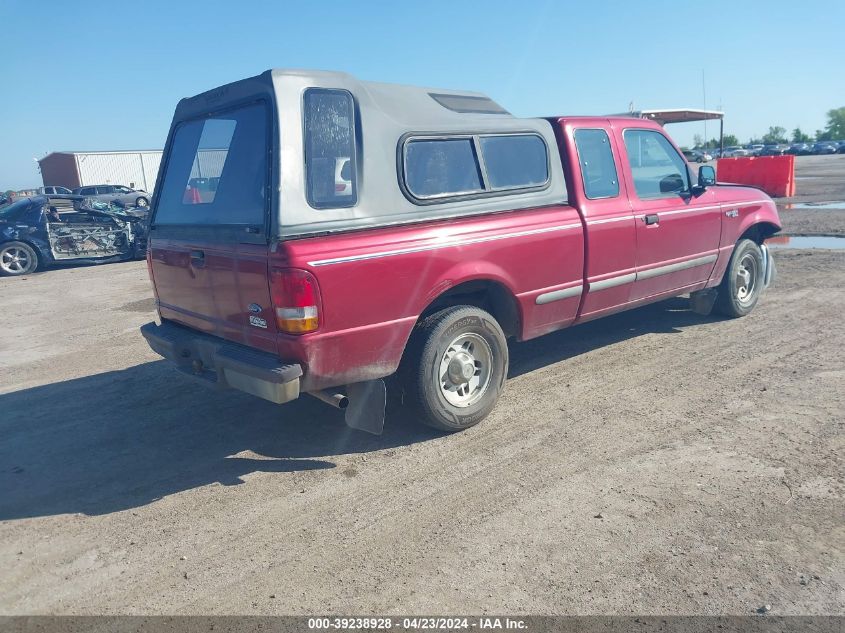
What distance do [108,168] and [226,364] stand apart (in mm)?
51916

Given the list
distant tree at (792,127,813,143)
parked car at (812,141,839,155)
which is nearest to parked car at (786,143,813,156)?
parked car at (812,141,839,155)

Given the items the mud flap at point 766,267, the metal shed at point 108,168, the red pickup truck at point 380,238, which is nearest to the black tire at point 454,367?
the red pickup truck at point 380,238

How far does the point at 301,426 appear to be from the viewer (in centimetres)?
491

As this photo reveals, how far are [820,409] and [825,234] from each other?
9317 millimetres

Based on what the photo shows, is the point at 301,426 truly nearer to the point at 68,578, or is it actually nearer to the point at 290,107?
the point at 68,578

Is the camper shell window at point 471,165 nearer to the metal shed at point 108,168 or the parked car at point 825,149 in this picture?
the metal shed at point 108,168

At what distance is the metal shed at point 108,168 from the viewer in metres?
48.3

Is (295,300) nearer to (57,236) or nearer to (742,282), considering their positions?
(742,282)

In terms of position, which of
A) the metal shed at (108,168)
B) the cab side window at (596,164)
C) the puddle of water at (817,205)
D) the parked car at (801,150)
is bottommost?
the puddle of water at (817,205)

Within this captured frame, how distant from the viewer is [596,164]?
5527 millimetres

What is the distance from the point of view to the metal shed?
48344 mm

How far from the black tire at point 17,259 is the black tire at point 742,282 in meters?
13.4

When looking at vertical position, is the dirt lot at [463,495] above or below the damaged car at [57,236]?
below

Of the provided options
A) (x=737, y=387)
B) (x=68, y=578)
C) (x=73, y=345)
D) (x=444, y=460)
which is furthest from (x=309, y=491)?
(x=73, y=345)
